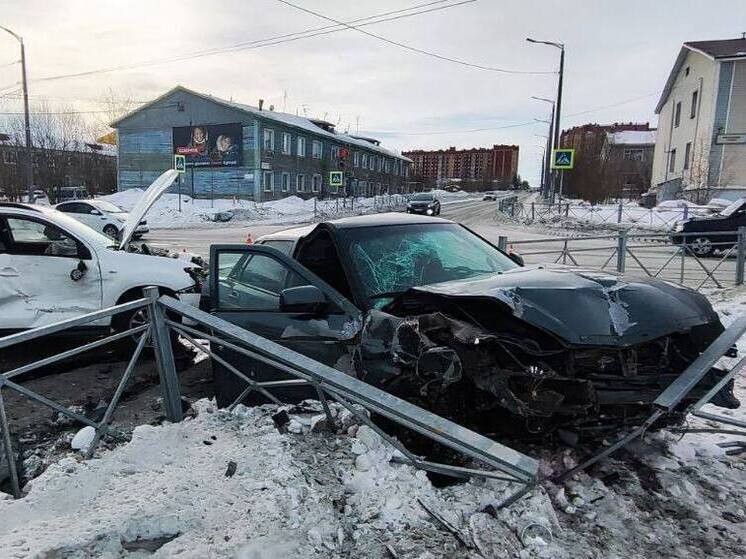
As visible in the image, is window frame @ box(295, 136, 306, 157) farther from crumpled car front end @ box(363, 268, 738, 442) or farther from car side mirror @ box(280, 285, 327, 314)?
crumpled car front end @ box(363, 268, 738, 442)

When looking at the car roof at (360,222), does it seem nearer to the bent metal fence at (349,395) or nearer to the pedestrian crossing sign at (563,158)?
the bent metal fence at (349,395)

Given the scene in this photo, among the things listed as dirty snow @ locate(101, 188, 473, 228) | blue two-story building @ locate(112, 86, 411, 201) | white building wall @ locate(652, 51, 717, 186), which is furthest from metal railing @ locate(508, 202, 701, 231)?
blue two-story building @ locate(112, 86, 411, 201)

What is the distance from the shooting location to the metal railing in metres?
24.1

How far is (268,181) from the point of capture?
3772cm

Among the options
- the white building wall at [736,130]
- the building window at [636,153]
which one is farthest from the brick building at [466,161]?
the white building wall at [736,130]

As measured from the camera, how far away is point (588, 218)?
92.5 ft

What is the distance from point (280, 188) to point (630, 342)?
38.4m

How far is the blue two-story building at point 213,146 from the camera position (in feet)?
119

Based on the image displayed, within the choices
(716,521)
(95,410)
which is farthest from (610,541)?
(95,410)

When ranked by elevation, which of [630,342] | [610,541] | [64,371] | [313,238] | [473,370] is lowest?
[64,371]

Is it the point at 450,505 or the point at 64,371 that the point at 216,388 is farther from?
the point at 64,371

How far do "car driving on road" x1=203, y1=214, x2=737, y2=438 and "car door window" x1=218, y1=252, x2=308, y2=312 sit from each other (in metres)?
0.03

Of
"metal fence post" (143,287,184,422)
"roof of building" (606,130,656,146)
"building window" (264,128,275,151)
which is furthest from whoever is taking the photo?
"roof of building" (606,130,656,146)

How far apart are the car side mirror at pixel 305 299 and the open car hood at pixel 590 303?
0.54m
